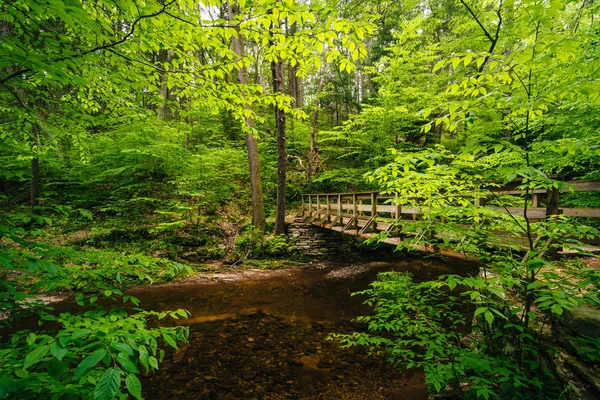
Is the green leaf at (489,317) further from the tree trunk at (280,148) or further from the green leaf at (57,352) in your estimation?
the tree trunk at (280,148)

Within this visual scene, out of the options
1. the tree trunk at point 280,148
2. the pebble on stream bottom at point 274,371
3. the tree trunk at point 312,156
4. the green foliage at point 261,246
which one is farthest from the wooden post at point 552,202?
the tree trunk at point 312,156

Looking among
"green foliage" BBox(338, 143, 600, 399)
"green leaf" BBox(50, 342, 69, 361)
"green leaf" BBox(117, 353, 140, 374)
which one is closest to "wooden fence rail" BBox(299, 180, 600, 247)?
"green foliage" BBox(338, 143, 600, 399)

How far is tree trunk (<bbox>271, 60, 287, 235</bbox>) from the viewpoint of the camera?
8.87 meters

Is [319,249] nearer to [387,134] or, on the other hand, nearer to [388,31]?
[387,134]

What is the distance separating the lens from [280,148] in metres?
9.61

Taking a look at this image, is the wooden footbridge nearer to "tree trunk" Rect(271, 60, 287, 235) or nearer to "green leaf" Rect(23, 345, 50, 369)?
"tree trunk" Rect(271, 60, 287, 235)

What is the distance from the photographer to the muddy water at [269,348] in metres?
3.51

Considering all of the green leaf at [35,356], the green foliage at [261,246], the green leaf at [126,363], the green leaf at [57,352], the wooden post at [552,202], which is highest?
the wooden post at [552,202]

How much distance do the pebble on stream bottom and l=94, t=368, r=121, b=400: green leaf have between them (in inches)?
118

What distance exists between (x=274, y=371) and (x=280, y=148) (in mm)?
7442

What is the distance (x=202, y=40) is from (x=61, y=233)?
429 inches

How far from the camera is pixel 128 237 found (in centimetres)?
939

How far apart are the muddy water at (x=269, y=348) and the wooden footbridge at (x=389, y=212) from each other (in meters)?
1.58

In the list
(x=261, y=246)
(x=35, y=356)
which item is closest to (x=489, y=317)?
(x=35, y=356)
